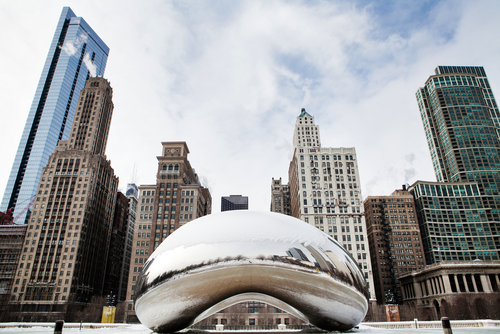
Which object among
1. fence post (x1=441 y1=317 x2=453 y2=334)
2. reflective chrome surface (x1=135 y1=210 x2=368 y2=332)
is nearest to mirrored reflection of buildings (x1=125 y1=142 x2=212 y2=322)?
reflective chrome surface (x1=135 y1=210 x2=368 y2=332)

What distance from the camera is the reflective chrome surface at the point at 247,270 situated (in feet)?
34.0

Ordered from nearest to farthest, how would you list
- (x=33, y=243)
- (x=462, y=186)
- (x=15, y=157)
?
1. (x=33, y=243)
2. (x=462, y=186)
3. (x=15, y=157)

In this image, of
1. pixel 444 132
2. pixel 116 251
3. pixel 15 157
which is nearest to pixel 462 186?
pixel 444 132

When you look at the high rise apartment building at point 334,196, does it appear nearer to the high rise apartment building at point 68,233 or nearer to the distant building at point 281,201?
the distant building at point 281,201

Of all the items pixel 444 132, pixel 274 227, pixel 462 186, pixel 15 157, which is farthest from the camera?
pixel 444 132

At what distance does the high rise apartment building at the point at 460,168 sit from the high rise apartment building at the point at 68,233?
10915 cm

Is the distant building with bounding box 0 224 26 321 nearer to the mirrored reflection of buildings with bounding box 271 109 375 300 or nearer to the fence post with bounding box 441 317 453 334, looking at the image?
the mirrored reflection of buildings with bounding box 271 109 375 300

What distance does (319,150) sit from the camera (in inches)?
3361

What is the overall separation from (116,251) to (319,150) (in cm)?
7969

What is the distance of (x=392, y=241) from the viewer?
114 meters

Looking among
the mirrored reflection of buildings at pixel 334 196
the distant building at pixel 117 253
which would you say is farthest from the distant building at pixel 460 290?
the distant building at pixel 117 253

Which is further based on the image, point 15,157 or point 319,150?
point 15,157

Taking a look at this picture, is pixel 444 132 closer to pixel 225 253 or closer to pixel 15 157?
pixel 225 253

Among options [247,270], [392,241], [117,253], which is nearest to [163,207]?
[117,253]
